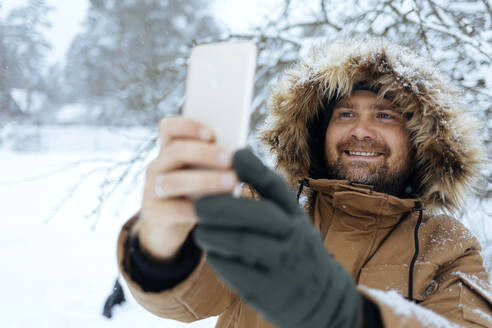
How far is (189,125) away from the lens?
68 centimetres

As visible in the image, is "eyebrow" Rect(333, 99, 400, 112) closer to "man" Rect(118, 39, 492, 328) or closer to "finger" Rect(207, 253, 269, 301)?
"man" Rect(118, 39, 492, 328)

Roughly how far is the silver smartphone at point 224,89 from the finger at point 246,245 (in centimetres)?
19

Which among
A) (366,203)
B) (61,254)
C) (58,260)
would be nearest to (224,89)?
(366,203)

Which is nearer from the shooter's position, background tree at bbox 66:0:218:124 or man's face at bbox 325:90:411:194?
man's face at bbox 325:90:411:194

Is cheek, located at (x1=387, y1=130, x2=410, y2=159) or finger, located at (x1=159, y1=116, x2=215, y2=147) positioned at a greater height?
finger, located at (x1=159, y1=116, x2=215, y2=147)

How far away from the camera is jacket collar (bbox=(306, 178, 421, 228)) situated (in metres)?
1.31

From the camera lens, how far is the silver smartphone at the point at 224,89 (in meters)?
0.69

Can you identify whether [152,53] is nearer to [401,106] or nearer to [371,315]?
Answer: [401,106]

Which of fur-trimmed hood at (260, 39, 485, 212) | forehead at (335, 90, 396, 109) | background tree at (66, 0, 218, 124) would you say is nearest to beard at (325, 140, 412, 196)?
fur-trimmed hood at (260, 39, 485, 212)

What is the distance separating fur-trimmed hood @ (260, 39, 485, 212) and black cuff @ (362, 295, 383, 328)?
87cm

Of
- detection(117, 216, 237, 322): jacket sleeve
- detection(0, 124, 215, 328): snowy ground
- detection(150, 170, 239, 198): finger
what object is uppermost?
detection(150, 170, 239, 198): finger

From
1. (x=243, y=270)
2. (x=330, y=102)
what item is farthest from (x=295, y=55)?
(x=243, y=270)

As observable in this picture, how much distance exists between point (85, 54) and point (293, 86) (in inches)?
826

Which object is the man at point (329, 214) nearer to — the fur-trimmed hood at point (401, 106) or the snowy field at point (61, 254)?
the fur-trimmed hood at point (401, 106)
